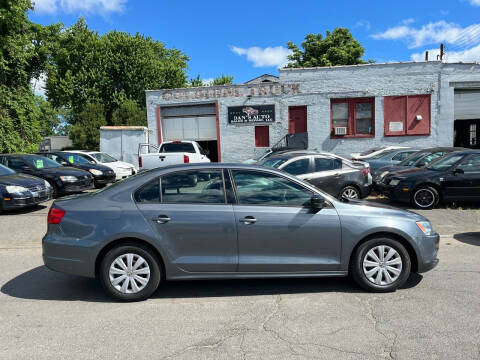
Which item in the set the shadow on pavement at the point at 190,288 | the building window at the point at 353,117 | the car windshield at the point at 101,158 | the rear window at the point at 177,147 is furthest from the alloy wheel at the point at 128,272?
the building window at the point at 353,117

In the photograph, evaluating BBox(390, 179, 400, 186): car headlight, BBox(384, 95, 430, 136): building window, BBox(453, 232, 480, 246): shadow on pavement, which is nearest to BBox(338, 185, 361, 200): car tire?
BBox(390, 179, 400, 186): car headlight

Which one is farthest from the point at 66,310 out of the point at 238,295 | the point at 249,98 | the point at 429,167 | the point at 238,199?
the point at 249,98

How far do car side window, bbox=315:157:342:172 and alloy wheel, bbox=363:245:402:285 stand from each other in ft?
17.8

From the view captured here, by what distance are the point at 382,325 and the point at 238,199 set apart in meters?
1.89

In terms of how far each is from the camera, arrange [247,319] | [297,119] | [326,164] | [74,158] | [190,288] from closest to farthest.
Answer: [247,319] < [190,288] < [326,164] < [74,158] < [297,119]

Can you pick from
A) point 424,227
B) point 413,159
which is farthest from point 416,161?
point 424,227

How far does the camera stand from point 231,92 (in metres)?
20.0

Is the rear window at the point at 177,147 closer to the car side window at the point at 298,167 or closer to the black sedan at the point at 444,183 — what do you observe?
the car side window at the point at 298,167

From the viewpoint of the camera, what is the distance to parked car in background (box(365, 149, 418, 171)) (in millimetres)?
13089

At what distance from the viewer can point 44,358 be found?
9.93 feet

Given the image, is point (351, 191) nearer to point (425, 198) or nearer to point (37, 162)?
point (425, 198)

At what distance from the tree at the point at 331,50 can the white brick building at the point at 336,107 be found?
50.6ft

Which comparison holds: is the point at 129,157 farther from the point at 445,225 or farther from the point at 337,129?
the point at 445,225

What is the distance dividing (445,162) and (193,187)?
7755mm
